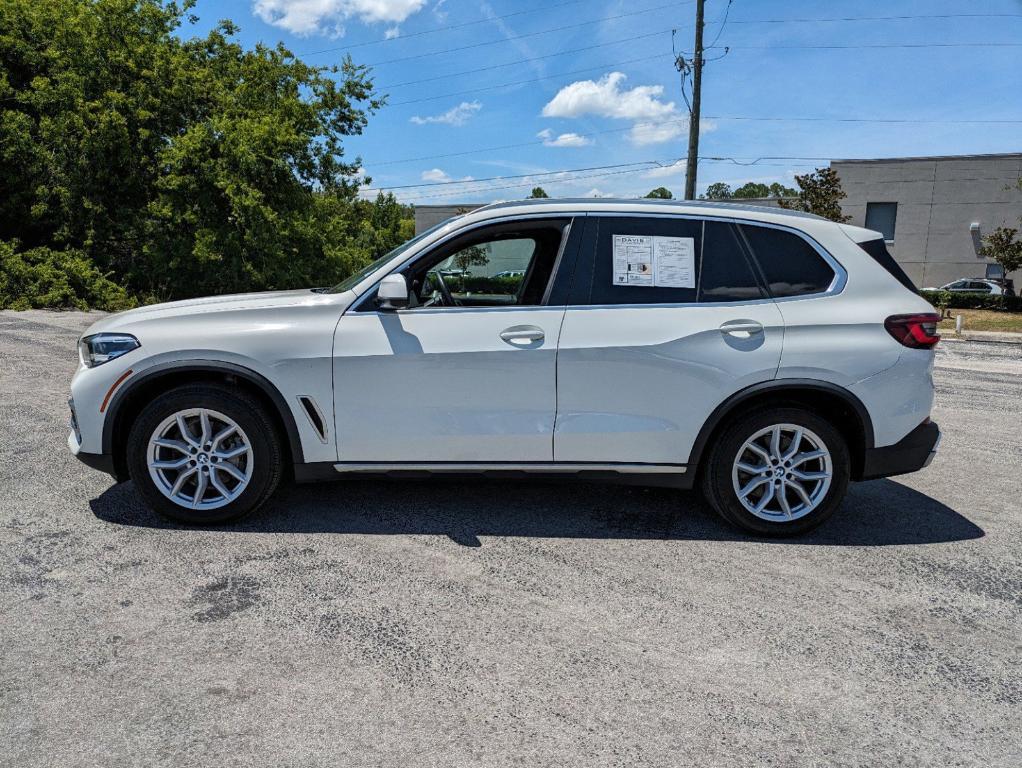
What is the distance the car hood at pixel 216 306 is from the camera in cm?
417

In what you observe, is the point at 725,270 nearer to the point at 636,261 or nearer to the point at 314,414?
the point at 636,261

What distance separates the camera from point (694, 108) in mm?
23312

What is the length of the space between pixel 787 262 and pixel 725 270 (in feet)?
1.21

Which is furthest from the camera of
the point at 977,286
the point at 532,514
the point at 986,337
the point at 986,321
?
the point at 977,286

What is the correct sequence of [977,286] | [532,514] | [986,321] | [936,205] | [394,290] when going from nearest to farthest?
[394,290], [532,514], [986,321], [977,286], [936,205]

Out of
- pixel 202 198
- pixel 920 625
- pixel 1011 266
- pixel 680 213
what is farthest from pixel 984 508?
pixel 1011 266

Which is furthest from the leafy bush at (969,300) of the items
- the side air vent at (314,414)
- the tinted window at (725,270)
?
the side air vent at (314,414)

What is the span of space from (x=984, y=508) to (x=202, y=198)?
70.2 ft

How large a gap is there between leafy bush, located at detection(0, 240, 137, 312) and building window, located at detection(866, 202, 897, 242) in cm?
3461

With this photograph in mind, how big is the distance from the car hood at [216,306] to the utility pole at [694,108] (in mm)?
20552

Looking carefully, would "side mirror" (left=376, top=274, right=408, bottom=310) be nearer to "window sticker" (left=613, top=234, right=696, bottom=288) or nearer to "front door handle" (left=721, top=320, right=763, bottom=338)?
"window sticker" (left=613, top=234, right=696, bottom=288)

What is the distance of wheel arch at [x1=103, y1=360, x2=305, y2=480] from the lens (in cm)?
404

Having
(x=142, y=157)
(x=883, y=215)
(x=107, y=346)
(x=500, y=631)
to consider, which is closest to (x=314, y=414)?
(x=107, y=346)

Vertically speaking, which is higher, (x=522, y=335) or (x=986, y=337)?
(x=522, y=335)
